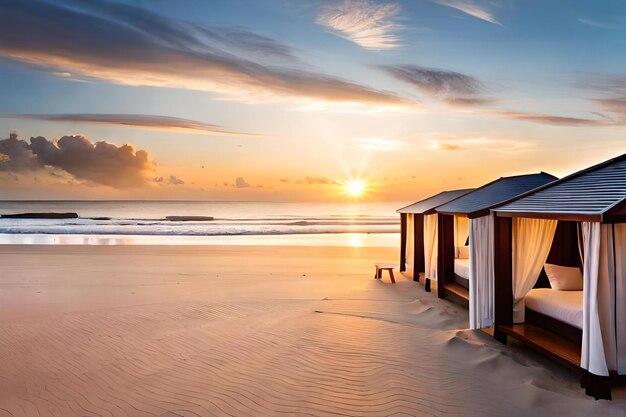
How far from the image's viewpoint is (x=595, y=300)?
4383 millimetres

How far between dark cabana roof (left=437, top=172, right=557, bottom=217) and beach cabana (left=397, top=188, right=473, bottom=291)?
1.49 m

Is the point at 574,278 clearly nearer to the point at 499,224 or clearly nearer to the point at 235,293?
the point at 499,224

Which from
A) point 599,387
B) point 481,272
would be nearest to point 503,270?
point 481,272

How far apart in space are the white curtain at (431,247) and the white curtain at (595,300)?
19.8 ft

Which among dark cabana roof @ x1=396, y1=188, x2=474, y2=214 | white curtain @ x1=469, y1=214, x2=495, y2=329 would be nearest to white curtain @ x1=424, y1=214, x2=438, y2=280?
dark cabana roof @ x1=396, y1=188, x2=474, y2=214

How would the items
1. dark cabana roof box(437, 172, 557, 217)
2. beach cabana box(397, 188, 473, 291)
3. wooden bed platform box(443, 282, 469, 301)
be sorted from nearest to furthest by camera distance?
dark cabana roof box(437, 172, 557, 217) < wooden bed platform box(443, 282, 469, 301) < beach cabana box(397, 188, 473, 291)

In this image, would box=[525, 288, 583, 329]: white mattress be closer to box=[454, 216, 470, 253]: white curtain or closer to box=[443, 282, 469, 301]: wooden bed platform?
box=[443, 282, 469, 301]: wooden bed platform

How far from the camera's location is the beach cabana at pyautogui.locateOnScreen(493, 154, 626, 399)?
4395 millimetres

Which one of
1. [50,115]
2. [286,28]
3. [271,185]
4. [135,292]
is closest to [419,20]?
[286,28]

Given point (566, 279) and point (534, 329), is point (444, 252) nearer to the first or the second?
point (566, 279)

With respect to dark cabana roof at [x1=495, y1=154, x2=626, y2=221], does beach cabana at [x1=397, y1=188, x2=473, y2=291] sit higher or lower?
lower

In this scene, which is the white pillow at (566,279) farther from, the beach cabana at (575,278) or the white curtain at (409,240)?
the white curtain at (409,240)

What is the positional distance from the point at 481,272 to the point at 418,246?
18.1 ft

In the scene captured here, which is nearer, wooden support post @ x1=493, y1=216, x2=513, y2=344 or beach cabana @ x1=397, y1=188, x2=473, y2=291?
wooden support post @ x1=493, y1=216, x2=513, y2=344
